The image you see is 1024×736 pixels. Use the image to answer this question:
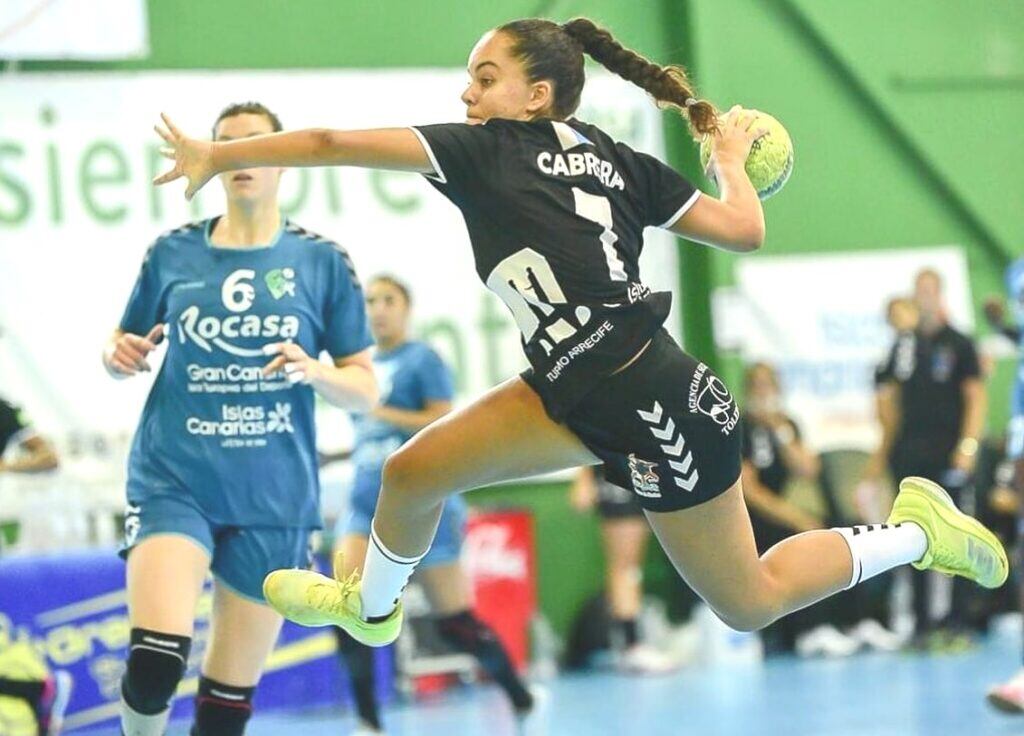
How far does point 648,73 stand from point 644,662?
6355mm

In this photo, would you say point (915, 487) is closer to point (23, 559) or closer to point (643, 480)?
point (643, 480)

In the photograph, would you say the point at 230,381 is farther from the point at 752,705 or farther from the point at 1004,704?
the point at 752,705

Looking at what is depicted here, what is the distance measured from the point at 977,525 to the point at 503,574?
19.0 ft

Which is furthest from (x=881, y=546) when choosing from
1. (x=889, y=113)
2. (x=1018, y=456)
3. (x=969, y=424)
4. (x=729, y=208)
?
(x=889, y=113)

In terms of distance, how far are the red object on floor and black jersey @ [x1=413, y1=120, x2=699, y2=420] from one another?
6.26 meters

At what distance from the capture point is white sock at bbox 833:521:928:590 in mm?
4434

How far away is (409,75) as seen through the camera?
427 inches

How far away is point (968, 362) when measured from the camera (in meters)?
10.1

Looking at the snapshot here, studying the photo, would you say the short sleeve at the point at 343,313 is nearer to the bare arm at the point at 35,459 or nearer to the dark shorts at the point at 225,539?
the dark shorts at the point at 225,539

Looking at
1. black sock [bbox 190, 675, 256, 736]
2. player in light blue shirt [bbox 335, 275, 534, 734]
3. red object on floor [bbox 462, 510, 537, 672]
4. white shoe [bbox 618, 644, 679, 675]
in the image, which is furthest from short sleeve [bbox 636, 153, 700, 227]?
white shoe [bbox 618, 644, 679, 675]

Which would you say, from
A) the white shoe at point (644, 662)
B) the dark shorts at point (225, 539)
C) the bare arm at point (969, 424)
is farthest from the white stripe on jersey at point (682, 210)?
the white shoe at point (644, 662)

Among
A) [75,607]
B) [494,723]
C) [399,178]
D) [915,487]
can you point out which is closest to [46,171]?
[399,178]

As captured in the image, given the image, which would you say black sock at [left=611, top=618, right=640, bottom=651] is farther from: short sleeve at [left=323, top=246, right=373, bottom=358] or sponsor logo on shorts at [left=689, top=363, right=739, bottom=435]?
sponsor logo on shorts at [left=689, top=363, right=739, bottom=435]

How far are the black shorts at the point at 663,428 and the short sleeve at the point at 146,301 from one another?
1413 mm
